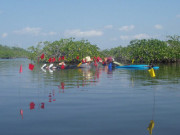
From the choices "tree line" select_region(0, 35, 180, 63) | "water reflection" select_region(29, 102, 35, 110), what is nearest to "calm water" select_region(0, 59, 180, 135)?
"water reflection" select_region(29, 102, 35, 110)

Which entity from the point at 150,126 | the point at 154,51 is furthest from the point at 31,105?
the point at 154,51

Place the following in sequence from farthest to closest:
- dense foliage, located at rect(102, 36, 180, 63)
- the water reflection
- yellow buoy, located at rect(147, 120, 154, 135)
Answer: dense foliage, located at rect(102, 36, 180, 63)
the water reflection
yellow buoy, located at rect(147, 120, 154, 135)

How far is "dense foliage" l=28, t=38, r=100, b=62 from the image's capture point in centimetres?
6850

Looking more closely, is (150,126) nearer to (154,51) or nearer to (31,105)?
(31,105)

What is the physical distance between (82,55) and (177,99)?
185ft

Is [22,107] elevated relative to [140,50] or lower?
lower

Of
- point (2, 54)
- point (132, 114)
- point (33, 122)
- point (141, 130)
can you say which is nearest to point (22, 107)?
point (33, 122)

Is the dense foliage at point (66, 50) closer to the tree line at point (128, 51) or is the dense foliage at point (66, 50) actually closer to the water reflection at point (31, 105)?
the tree line at point (128, 51)

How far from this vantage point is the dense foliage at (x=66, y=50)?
225 feet

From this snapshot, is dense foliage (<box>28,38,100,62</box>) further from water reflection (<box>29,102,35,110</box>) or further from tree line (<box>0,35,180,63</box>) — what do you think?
water reflection (<box>29,102,35,110</box>)

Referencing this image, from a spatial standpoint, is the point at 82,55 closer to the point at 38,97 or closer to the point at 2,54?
the point at 38,97

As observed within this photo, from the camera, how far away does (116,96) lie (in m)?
12.9

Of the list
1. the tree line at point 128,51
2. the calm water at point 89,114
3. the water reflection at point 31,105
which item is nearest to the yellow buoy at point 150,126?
the calm water at point 89,114

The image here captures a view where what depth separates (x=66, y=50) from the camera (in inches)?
2788
